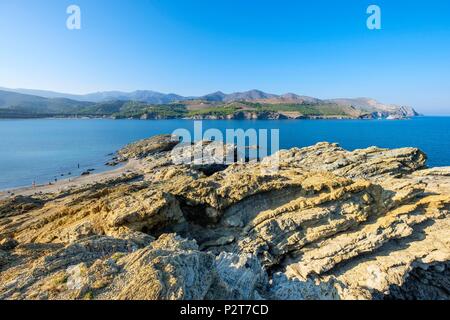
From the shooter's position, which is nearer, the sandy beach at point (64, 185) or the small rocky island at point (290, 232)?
the small rocky island at point (290, 232)

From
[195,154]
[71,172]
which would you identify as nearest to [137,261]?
[195,154]

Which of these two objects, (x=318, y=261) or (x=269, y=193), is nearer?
(x=318, y=261)

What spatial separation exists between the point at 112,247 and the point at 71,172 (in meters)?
74.1

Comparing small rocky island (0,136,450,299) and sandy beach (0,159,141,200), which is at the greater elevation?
small rocky island (0,136,450,299)

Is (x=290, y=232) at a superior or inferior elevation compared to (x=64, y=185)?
superior

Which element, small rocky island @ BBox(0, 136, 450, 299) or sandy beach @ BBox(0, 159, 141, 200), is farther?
sandy beach @ BBox(0, 159, 141, 200)

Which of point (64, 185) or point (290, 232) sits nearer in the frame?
point (290, 232)

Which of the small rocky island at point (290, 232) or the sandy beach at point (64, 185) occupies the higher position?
the small rocky island at point (290, 232)

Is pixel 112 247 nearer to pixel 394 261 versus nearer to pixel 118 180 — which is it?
pixel 394 261

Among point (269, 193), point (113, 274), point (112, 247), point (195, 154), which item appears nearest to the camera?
point (113, 274)

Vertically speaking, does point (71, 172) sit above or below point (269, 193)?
below

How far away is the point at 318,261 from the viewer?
19531 mm
